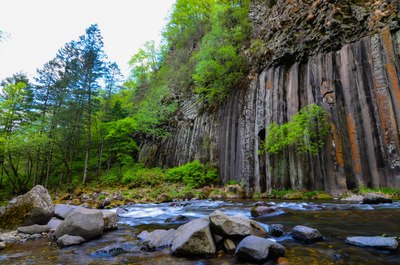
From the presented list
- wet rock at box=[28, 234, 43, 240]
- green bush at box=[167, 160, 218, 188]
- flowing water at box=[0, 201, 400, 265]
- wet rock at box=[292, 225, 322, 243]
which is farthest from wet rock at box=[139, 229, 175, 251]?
green bush at box=[167, 160, 218, 188]

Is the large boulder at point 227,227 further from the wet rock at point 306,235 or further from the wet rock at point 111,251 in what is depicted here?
the wet rock at point 111,251

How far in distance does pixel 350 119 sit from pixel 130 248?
12522 millimetres

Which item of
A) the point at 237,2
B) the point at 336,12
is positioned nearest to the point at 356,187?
the point at 336,12

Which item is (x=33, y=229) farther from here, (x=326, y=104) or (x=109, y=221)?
(x=326, y=104)

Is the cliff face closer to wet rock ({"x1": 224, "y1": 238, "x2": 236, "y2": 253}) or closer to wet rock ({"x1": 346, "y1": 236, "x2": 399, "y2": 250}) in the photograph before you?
wet rock ({"x1": 346, "y1": 236, "x2": 399, "y2": 250})

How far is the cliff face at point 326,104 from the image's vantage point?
11.3 m

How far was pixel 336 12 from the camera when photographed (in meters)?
15.0

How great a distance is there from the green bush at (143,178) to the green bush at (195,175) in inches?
45.4

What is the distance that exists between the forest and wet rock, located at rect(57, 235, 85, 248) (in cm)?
1929

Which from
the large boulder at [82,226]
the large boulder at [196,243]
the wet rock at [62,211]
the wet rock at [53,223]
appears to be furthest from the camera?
the wet rock at [62,211]

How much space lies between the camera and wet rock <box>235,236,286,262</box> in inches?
135

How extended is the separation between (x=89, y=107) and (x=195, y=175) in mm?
13418

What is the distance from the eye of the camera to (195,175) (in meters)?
21.2

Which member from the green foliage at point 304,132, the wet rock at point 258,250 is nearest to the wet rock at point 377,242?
the wet rock at point 258,250
